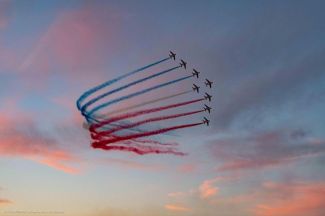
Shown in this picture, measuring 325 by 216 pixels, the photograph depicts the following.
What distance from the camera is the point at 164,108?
136875 millimetres

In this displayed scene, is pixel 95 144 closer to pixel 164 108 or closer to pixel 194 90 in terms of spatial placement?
pixel 164 108

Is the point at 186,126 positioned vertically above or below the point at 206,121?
below

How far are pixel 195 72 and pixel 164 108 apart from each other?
35.1 meters

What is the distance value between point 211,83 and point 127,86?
1983 inches

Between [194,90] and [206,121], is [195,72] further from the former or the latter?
[206,121]

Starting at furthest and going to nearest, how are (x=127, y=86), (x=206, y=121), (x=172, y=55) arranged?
(x=206, y=121) < (x=172, y=55) < (x=127, y=86)

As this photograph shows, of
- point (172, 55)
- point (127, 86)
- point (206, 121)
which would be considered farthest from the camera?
point (206, 121)

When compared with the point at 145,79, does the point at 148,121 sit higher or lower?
lower

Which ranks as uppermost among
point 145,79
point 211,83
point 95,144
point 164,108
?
point 211,83

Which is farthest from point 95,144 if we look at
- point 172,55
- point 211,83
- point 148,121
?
point 211,83

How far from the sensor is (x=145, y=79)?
449 ft

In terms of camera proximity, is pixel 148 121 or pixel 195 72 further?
pixel 195 72

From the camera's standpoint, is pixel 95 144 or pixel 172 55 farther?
pixel 172 55

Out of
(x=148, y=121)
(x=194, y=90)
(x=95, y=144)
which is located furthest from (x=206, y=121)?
(x=95, y=144)
